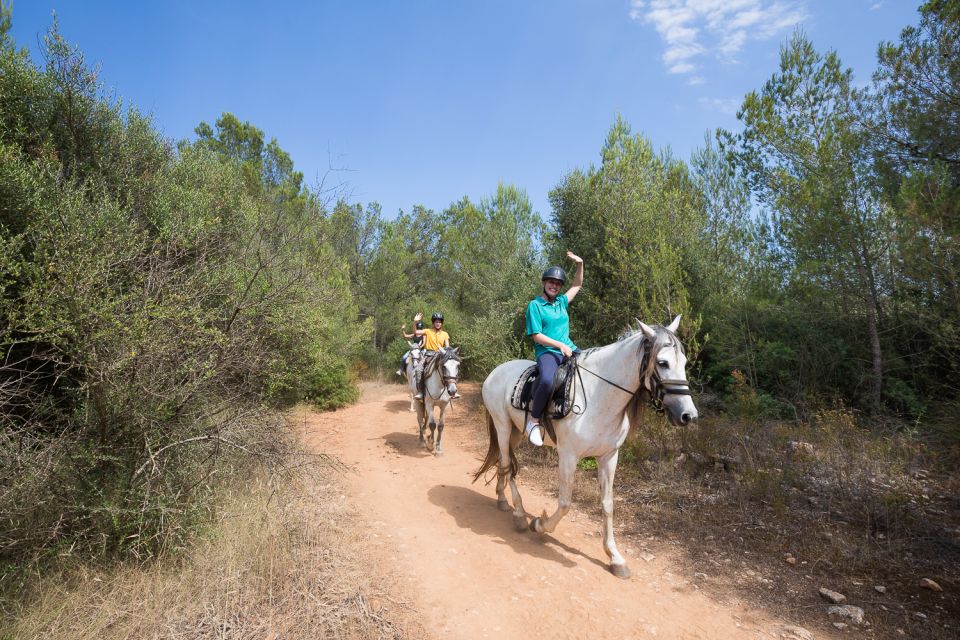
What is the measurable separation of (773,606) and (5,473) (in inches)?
249

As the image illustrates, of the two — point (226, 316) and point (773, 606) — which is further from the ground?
point (226, 316)

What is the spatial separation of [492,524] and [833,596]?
3.36 metres

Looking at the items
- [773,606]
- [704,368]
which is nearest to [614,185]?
[704,368]

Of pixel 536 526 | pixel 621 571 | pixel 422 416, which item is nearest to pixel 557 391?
pixel 536 526

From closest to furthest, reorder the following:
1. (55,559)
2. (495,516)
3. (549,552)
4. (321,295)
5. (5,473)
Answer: (5,473) → (55,559) → (549,552) → (495,516) → (321,295)

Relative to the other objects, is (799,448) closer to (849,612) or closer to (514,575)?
(849,612)

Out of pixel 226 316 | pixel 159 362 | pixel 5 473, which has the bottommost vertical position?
pixel 5 473

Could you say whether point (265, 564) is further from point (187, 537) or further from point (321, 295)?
point (321, 295)

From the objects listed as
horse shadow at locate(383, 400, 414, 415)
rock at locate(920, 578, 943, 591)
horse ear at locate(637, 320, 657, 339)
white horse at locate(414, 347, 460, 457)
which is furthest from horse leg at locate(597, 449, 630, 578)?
horse shadow at locate(383, 400, 414, 415)

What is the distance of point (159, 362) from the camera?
3.85m

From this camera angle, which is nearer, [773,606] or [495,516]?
[773,606]

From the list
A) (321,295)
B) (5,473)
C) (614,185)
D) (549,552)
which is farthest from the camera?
(614,185)

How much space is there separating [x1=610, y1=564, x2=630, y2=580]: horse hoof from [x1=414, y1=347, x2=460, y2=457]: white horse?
15.0 ft

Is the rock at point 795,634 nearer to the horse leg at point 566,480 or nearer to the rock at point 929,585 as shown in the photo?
the rock at point 929,585
